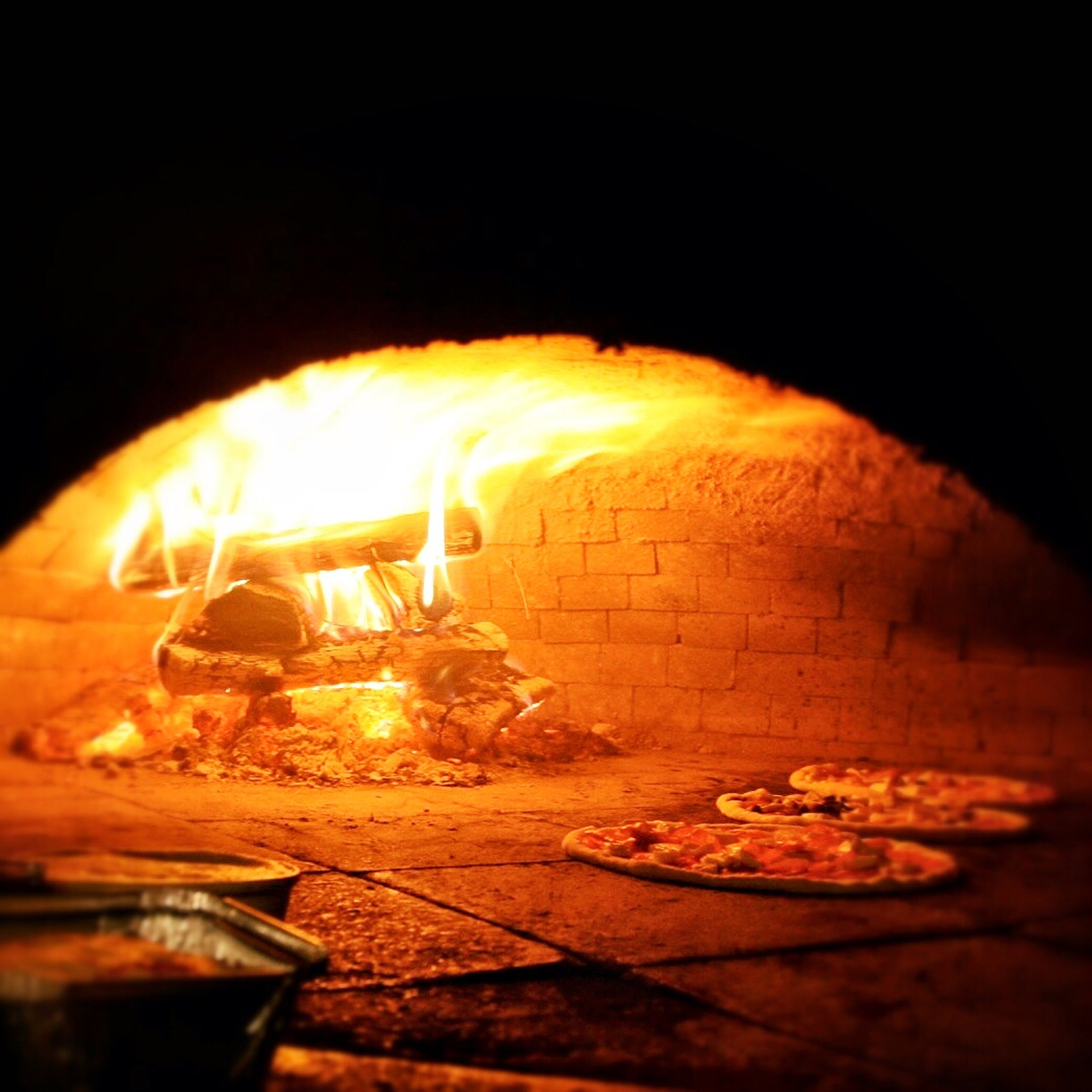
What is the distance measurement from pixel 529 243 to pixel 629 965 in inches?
52.3

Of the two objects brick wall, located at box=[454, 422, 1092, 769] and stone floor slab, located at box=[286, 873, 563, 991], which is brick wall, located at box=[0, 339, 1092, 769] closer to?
brick wall, located at box=[454, 422, 1092, 769]

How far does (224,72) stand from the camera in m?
2.38

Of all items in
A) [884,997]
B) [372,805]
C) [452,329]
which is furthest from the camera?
[372,805]

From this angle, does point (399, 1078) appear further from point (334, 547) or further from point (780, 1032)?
point (334, 547)

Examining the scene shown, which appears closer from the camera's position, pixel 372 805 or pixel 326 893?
pixel 326 893

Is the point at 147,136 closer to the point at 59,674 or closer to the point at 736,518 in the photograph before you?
the point at 59,674

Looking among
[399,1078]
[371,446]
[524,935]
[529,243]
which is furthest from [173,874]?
[529,243]

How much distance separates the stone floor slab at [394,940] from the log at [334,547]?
0.92 metres

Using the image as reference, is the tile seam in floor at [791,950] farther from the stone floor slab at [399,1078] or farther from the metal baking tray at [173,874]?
the metal baking tray at [173,874]

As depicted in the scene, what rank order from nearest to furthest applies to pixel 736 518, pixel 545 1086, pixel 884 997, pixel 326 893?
pixel 545 1086 → pixel 884 997 → pixel 326 893 → pixel 736 518

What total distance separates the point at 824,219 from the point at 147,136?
1.20 meters

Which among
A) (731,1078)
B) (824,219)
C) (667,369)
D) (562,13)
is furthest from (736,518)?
(731,1078)

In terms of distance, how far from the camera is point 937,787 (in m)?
2.18

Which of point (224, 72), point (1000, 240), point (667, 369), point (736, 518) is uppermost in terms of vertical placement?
point (224, 72)
